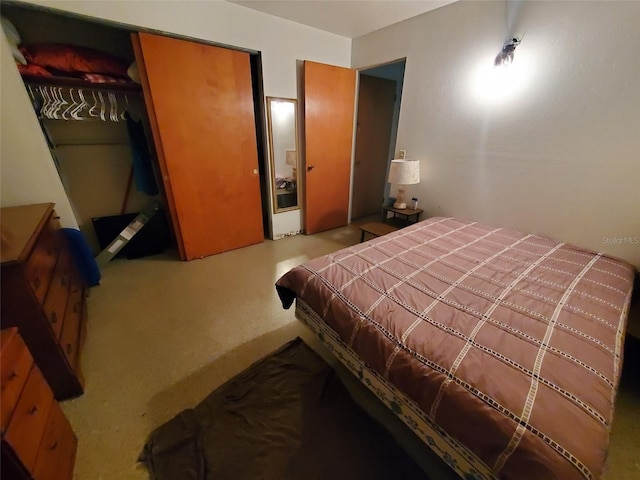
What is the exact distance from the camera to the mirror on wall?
2785mm

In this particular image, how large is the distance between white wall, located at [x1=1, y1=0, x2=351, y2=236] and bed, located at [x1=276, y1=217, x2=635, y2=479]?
6.77 ft

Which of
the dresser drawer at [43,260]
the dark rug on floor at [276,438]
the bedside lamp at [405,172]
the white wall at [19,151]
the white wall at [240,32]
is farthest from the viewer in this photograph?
the bedside lamp at [405,172]

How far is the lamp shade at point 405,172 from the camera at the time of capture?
244 centimetres

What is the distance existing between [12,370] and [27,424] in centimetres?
18

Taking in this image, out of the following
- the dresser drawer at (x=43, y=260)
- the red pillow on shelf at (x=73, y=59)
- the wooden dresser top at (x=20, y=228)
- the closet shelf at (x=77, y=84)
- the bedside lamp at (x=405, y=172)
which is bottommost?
the dresser drawer at (x=43, y=260)

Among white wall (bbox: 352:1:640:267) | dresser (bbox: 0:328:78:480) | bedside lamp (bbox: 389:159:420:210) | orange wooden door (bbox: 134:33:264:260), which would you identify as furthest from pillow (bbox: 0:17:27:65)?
white wall (bbox: 352:1:640:267)

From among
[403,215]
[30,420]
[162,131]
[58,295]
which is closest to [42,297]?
[58,295]

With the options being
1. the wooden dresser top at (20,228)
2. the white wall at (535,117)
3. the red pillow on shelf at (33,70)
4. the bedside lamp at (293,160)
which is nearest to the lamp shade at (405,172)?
the white wall at (535,117)

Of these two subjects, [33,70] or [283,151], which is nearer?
[33,70]

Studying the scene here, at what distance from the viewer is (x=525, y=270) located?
Result: 4.71 feet

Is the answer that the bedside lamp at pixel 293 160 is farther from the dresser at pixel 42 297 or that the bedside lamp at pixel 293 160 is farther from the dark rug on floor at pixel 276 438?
the dark rug on floor at pixel 276 438

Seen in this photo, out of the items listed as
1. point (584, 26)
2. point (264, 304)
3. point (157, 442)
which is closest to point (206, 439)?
point (157, 442)

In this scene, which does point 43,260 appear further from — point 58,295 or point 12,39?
point 12,39

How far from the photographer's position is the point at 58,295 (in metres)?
1.39
